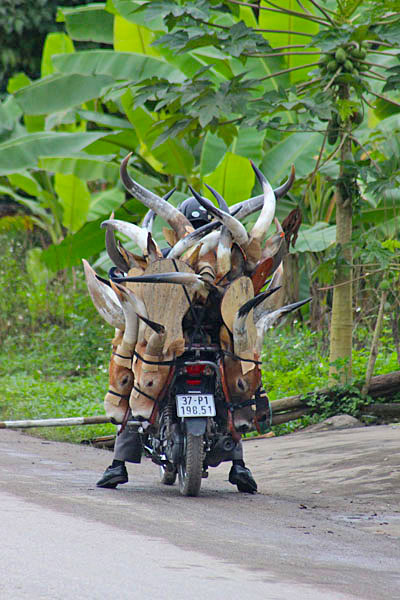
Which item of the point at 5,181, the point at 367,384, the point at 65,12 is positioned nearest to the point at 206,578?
the point at 367,384

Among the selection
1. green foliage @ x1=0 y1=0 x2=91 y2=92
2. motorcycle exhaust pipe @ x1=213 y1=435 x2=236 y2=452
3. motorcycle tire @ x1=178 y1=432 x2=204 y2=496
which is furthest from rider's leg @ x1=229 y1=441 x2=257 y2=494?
green foliage @ x1=0 y1=0 x2=91 y2=92

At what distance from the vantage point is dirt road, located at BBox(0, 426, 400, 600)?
378 cm

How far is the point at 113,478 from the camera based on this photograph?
669 cm

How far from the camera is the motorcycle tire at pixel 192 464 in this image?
621 centimetres

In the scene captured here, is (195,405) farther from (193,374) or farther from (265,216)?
(265,216)

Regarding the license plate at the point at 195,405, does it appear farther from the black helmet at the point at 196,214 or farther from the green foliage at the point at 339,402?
the green foliage at the point at 339,402

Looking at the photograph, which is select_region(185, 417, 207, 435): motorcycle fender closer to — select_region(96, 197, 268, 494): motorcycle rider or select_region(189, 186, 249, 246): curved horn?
select_region(96, 197, 268, 494): motorcycle rider

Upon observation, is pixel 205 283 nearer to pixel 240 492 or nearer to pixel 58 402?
pixel 240 492

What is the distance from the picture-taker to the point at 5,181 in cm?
2073

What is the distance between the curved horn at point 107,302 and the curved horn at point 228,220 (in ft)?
3.16

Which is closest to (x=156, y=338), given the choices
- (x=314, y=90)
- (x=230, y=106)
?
(x=230, y=106)

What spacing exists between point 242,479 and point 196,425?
828mm

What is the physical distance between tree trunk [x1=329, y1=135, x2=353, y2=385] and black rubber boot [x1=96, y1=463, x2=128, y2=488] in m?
3.70

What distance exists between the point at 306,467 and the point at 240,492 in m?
1.07
